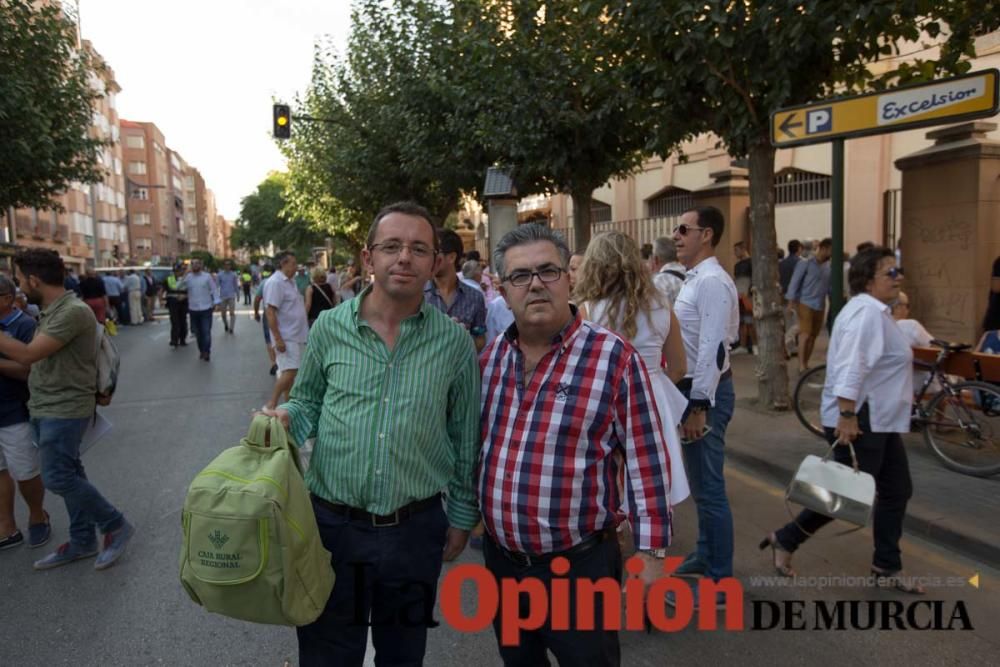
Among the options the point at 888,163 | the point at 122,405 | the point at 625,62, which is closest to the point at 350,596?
the point at 625,62

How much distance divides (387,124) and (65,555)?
1555 centimetres

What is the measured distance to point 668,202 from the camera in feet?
63.7

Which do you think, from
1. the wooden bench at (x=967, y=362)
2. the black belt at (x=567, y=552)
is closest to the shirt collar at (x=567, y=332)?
the black belt at (x=567, y=552)

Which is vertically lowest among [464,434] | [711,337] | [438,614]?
[438,614]

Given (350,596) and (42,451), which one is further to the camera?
(42,451)

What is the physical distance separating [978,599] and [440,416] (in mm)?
3196

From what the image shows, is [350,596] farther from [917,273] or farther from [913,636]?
[917,273]

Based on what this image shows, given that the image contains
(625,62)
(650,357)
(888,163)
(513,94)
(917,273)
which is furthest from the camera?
(888,163)

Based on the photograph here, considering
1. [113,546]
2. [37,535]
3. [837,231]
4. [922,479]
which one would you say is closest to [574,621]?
[113,546]

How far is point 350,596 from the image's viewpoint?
216 centimetres

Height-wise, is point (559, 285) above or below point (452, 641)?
above

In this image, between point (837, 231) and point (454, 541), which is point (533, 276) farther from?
point (837, 231)

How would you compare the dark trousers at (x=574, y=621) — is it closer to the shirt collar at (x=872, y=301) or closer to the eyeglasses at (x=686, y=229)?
the eyeglasses at (x=686, y=229)

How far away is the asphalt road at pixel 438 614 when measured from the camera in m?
3.22
